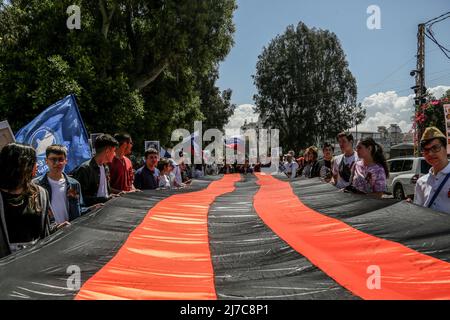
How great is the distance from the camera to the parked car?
14.8 metres

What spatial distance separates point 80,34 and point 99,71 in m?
1.42

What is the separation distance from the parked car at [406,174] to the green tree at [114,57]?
904cm

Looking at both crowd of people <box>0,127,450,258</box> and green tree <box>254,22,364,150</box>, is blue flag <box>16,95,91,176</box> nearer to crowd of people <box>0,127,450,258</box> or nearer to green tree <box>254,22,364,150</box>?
crowd of people <box>0,127,450,258</box>

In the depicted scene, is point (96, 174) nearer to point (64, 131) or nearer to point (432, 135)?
point (64, 131)

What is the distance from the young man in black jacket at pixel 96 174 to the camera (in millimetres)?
4949

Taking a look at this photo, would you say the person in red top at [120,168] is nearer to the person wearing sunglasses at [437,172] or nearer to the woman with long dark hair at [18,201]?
the woman with long dark hair at [18,201]

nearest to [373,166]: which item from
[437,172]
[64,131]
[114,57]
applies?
[437,172]

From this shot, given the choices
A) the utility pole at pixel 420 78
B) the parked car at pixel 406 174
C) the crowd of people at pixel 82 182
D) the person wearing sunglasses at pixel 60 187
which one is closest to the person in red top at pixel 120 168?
the crowd of people at pixel 82 182

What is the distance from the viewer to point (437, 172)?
12.5ft

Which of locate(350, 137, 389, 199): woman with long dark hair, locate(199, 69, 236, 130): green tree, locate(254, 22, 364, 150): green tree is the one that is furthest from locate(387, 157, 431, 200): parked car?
locate(254, 22, 364, 150): green tree

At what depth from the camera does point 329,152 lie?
27.0 feet

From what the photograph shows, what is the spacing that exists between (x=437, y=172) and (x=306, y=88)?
3973cm

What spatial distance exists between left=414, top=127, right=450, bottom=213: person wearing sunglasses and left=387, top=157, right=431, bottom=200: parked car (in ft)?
36.4
